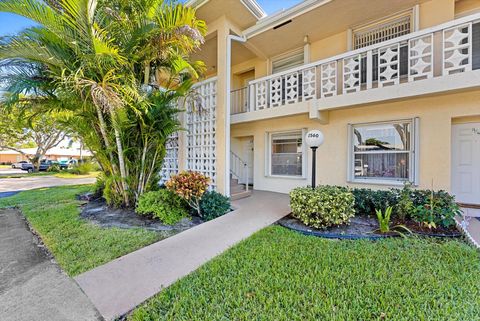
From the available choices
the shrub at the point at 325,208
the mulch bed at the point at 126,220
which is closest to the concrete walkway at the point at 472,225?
the shrub at the point at 325,208

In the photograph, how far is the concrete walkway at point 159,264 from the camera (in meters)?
2.80

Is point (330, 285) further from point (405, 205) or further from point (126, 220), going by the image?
point (126, 220)

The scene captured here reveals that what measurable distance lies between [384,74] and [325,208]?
414 cm

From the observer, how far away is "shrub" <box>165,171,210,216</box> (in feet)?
17.5

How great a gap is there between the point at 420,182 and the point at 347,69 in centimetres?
386

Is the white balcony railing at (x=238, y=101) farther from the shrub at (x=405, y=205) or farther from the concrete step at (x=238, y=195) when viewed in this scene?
the shrub at (x=405, y=205)

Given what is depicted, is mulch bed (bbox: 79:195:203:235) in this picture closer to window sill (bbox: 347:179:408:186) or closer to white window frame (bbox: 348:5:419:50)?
window sill (bbox: 347:179:408:186)

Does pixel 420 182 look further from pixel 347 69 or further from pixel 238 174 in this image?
pixel 238 174

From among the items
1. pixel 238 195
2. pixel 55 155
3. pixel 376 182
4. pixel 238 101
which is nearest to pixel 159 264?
pixel 238 195

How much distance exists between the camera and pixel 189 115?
811cm

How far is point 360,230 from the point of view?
4.72 meters

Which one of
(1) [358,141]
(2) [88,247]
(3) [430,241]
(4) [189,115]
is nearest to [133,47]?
(4) [189,115]

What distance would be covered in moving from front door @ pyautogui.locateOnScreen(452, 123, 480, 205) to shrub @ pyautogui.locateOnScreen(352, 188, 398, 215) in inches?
84.8

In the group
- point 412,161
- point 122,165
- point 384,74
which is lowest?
point 122,165
